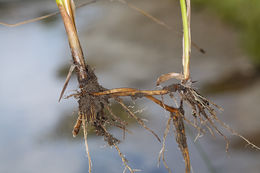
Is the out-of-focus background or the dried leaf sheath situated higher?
the out-of-focus background

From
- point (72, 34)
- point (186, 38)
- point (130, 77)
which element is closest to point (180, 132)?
point (186, 38)

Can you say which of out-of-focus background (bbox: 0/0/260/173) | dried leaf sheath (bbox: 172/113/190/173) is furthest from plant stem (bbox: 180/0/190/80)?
out-of-focus background (bbox: 0/0/260/173)

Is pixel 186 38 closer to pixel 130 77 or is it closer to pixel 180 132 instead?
pixel 180 132

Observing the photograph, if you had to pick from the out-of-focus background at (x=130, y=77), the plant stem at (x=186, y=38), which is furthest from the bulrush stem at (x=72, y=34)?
the out-of-focus background at (x=130, y=77)

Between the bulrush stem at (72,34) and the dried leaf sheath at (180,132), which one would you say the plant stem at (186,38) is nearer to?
the dried leaf sheath at (180,132)

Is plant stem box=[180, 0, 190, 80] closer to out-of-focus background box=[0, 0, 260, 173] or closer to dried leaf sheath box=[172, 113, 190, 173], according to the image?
dried leaf sheath box=[172, 113, 190, 173]

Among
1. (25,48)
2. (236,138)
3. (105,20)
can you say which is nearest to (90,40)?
(105,20)

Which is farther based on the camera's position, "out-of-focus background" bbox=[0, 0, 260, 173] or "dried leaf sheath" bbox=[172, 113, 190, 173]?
"out-of-focus background" bbox=[0, 0, 260, 173]

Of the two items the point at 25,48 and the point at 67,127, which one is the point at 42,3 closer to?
the point at 25,48
